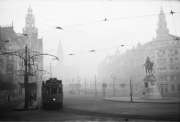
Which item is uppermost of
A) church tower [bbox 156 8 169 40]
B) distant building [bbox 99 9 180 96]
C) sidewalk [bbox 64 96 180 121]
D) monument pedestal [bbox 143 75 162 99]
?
church tower [bbox 156 8 169 40]

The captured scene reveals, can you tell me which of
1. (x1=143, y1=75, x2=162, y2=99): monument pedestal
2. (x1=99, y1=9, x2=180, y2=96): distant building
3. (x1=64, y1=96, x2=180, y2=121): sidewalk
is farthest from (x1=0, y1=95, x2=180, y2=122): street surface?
(x1=99, y1=9, x2=180, y2=96): distant building

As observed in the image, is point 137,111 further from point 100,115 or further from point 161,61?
point 161,61

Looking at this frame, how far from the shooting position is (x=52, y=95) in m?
24.1

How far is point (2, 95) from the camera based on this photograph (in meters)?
45.5

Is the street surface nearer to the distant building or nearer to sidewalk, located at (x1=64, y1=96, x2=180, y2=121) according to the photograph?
sidewalk, located at (x1=64, y1=96, x2=180, y2=121)

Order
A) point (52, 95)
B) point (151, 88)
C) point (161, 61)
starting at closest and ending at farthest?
point (52, 95)
point (151, 88)
point (161, 61)

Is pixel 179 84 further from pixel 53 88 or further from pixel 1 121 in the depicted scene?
pixel 1 121

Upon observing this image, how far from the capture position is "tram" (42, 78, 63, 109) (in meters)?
24.1

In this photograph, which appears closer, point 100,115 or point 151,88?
point 100,115

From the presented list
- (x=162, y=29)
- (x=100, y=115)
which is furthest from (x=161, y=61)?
(x=100, y=115)

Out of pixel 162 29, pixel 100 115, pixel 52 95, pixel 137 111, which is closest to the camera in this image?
pixel 100 115

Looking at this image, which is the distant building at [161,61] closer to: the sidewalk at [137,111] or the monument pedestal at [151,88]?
the monument pedestal at [151,88]

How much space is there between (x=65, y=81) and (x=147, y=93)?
308ft

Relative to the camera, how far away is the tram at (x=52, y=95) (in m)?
24.1
